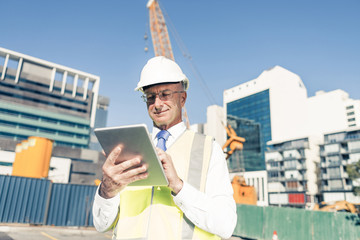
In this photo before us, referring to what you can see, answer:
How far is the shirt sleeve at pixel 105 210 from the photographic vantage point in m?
1.60

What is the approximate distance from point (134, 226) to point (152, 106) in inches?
31.5

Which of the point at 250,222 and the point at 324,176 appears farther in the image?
the point at 324,176

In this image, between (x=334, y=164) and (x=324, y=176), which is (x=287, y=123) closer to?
(x=324, y=176)

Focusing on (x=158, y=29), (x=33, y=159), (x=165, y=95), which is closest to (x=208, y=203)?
(x=165, y=95)

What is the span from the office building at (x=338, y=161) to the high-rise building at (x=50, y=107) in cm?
5765

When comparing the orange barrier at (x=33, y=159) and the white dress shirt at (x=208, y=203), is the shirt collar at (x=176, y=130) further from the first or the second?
the orange barrier at (x=33, y=159)

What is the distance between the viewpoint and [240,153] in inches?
3777

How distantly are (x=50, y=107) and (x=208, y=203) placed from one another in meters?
96.6

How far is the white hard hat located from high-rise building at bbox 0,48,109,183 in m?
73.7

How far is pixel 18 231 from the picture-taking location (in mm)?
14219

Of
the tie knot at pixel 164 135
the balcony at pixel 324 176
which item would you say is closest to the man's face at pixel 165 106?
the tie knot at pixel 164 135

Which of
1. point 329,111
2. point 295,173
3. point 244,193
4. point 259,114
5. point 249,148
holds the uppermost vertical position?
point 259,114

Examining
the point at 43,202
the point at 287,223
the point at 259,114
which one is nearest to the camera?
the point at 287,223

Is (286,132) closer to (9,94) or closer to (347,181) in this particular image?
(347,181)
